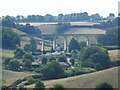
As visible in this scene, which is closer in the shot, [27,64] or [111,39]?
[27,64]

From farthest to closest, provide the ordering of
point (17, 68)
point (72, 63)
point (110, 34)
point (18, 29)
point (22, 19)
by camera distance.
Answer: point (22, 19), point (18, 29), point (110, 34), point (72, 63), point (17, 68)

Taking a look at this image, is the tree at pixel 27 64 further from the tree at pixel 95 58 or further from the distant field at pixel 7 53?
the distant field at pixel 7 53

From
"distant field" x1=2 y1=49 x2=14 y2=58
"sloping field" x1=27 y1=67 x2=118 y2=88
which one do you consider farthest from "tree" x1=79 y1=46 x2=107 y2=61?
"sloping field" x1=27 y1=67 x2=118 y2=88

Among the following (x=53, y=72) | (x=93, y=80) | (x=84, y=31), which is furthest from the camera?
(x=84, y=31)

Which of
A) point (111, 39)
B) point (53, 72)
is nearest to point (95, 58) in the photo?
point (53, 72)

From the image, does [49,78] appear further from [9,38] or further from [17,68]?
[9,38]

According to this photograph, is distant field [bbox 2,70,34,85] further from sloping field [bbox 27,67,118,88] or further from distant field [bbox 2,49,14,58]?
distant field [bbox 2,49,14,58]

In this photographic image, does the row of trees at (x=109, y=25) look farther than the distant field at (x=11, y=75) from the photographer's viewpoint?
Yes

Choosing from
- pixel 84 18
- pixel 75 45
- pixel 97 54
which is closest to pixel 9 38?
pixel 75 45

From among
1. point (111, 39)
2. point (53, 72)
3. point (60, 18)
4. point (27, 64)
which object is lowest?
point (27, 64)

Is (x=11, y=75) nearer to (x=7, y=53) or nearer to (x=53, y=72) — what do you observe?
(x=53, y=72)

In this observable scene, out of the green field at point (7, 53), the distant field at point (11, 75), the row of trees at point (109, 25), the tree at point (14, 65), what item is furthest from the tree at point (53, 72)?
the row of trees at point (109, 25)
